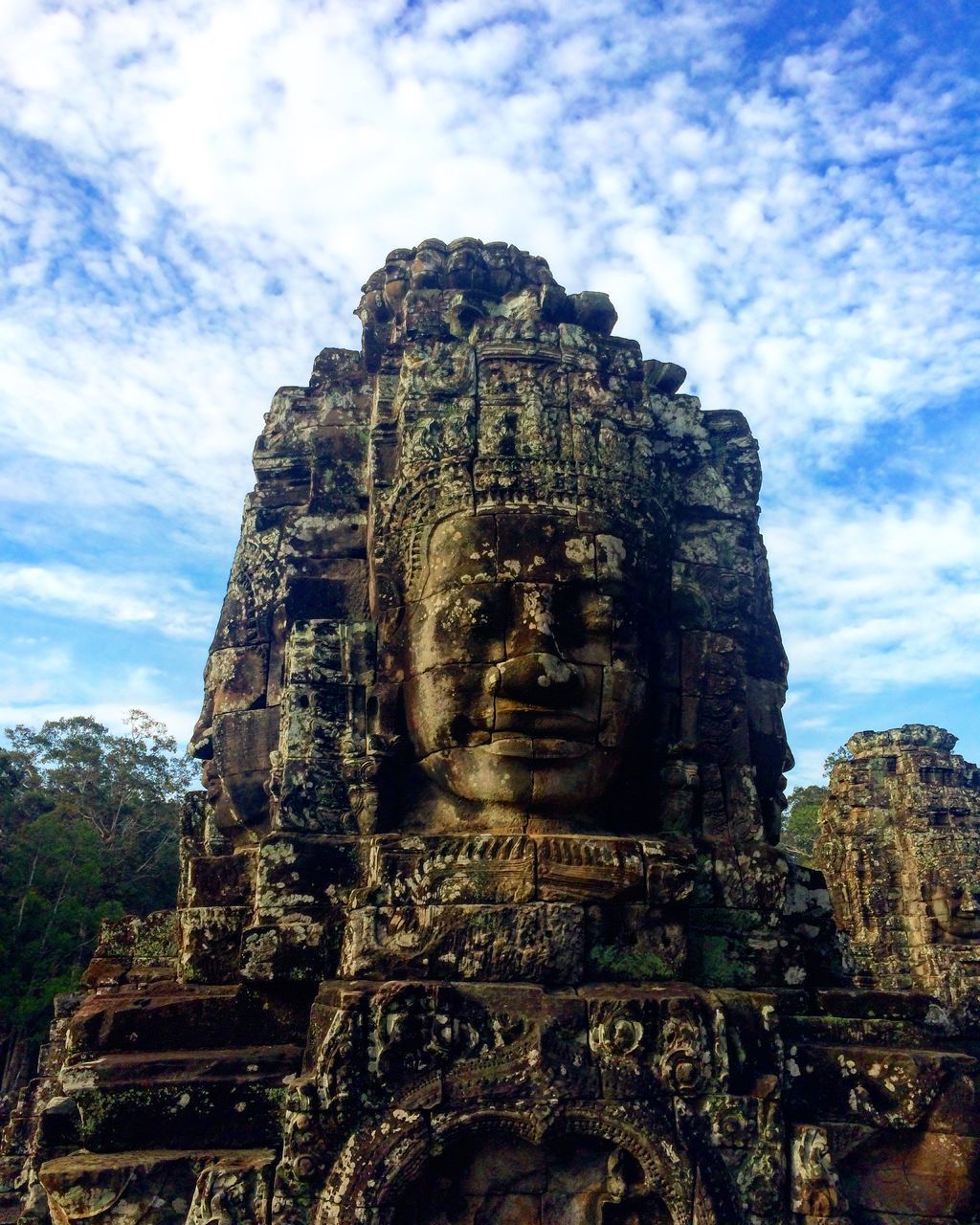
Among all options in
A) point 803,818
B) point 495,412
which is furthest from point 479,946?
point 803,818

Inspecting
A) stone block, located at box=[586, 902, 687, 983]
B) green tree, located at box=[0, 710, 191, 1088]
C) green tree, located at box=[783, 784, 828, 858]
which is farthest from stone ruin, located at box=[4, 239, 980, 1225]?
green tree, located at box=[783, 784, 828, 858]

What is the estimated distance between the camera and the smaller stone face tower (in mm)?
13617

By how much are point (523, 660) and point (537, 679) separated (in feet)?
0.42

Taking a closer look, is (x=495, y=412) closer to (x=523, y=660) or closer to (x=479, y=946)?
(x=523, y=660)

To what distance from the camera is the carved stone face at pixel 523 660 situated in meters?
4.82

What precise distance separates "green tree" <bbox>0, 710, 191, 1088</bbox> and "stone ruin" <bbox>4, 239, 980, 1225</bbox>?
17.1 m

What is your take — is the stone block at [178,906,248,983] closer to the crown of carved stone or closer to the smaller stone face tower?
the crown of carved stone

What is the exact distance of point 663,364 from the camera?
6.69 m

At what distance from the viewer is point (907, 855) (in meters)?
14.4

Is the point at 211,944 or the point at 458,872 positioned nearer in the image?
the point at 458,872

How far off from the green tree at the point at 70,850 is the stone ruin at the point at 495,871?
1715 centimetres

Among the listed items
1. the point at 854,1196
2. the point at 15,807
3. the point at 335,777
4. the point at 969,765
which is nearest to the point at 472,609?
the point at 335,777

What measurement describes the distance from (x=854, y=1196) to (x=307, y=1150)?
237 centimetres

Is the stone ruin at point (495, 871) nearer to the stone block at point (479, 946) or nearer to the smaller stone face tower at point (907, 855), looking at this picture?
the stone block at point (479, 946)
